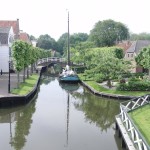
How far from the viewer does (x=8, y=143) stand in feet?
72.4

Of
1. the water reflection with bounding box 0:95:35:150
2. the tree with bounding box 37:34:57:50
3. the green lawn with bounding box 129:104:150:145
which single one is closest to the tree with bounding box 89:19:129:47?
the tree with bounding box 37:34:57:50

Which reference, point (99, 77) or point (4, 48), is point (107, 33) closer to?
point (4, 48)

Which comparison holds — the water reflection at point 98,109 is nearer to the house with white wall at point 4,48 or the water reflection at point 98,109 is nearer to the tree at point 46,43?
the house with white wall at point 4,48

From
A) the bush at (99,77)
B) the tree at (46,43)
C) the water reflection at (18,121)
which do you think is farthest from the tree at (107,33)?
the water reflection at (18,121)

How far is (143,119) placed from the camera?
25.0m

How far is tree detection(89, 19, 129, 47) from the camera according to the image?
119m

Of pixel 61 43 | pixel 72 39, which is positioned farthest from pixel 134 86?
pixel 61 43

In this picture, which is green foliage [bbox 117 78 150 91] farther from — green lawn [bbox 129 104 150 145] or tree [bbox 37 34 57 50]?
tree [bbox 37 34 57 50]

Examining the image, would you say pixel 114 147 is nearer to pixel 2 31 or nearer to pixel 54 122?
pixel 54 122

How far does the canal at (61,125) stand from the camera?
22031 mm

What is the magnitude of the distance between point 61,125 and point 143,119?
6.32 metres

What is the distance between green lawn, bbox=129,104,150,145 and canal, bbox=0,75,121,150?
1.80 meters

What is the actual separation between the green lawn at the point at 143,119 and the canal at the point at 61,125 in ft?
5.89

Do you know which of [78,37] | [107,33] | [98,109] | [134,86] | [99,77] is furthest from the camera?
[78,37]
